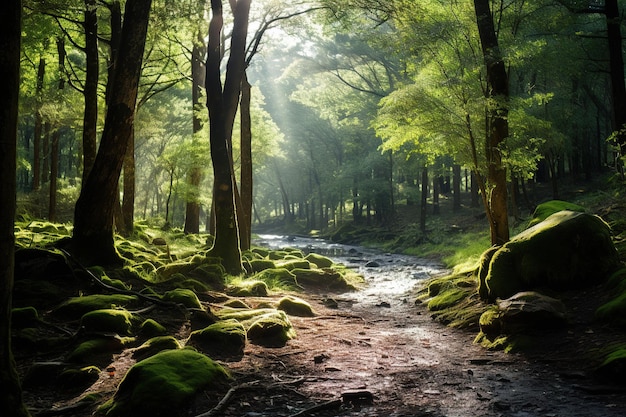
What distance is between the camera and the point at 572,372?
5.04 metres

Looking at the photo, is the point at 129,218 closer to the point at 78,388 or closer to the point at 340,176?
the point at 78,388

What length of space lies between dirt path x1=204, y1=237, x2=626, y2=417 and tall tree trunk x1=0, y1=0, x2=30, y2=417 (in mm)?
1706

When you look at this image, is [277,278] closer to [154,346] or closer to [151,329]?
[151,329]

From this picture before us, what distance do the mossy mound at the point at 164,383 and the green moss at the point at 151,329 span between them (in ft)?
5.05

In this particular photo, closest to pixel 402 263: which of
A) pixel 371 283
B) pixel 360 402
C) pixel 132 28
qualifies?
pixel 371 283

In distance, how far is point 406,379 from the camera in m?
5.27

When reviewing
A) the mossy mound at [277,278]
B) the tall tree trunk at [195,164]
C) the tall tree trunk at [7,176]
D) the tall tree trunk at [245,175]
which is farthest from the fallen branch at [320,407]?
the tall tree trunk at [195,164]

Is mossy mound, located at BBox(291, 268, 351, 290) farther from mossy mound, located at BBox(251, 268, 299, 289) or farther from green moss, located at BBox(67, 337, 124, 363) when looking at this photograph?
green moss, located at BBox(67, 337, 124, 363)

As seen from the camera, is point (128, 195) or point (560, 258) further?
point (128, 195)

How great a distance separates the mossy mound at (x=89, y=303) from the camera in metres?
6.56

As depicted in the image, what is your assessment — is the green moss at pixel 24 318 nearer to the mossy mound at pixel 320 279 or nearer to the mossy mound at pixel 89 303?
the mossy mound at pixel 89 303

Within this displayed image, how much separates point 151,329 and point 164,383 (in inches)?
89.7

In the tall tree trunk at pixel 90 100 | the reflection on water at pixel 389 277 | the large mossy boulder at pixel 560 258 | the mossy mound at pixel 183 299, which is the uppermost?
the tall tree trunk at pixel 90 100

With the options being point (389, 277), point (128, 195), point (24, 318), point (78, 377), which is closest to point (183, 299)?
point (24, 318)
